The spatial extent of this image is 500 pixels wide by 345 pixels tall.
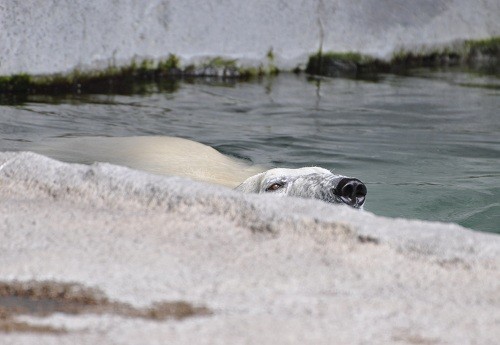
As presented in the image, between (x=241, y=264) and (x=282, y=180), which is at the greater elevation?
(x=241, y=264)

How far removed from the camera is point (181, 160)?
5180 mm

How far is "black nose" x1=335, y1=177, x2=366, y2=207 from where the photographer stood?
380cm

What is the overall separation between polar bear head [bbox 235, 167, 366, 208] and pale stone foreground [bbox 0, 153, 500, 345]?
1.29 meters

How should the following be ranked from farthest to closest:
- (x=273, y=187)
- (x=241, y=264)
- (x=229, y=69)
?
(x=229, y=69)
(x=273, y=187)
(x=241, y=264)

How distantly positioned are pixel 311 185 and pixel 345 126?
252cm

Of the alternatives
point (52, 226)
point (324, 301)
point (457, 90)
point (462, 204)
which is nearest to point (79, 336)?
point (324, 301)

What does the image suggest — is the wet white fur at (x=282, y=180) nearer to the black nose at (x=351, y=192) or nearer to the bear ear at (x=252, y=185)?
the bear ear at (x=252, y=185)

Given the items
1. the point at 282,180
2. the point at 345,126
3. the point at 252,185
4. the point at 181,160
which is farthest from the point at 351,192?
the point at 345,126

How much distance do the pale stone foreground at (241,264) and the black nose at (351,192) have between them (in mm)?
1274

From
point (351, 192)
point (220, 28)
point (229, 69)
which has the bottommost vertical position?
point (351, 192)

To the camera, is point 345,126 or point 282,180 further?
point 345,126

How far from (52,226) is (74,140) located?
3.26 m

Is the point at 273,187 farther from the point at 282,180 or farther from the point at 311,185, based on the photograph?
the point at 311,185

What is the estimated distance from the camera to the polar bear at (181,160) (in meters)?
4.32
